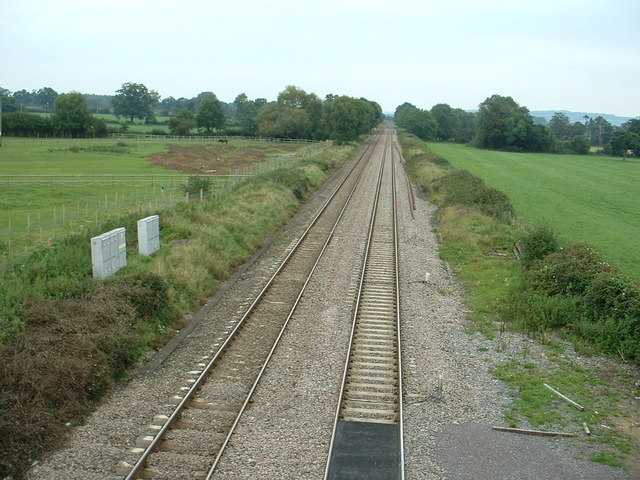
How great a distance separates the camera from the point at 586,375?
1311 cm

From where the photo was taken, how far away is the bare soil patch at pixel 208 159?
65844mm

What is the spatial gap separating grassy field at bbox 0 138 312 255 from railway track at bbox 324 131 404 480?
1348 cm

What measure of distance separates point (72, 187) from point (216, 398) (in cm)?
3754

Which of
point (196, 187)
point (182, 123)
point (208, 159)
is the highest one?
point (182, 123)

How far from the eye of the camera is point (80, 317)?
41.7 feet

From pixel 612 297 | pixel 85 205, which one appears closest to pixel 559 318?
pixel 612 297

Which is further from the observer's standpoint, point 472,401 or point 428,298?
point 428,298

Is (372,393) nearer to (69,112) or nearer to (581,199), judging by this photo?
(581,199)

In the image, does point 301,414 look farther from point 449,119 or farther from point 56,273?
point 449,119

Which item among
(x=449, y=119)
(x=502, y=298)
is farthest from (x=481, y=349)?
(x=449, y=119)

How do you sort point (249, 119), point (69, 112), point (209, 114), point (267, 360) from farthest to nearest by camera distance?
1. point (249, 119)
2. point (209, 114)
3. point (69, 112)
4. point (267, 360)

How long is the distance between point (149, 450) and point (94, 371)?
8.41 ft

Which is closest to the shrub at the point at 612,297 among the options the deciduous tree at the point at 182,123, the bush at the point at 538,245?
the bush at the point at 538,245

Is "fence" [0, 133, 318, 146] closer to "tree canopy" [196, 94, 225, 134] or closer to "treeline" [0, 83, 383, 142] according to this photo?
"treeline" [0, 83, 383, 142]
